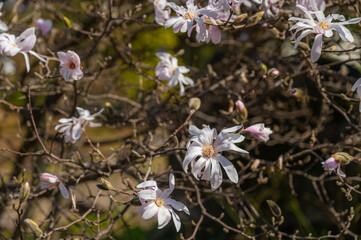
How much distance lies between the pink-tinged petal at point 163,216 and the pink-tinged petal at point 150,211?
1cm

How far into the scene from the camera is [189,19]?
1094 mm

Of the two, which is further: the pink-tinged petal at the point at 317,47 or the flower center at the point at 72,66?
the flower center at the point at 72,66

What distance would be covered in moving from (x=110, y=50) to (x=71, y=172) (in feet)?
3.72

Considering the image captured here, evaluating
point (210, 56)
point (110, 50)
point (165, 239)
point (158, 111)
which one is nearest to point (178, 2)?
point (158, 111)

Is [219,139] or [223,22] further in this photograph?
[223,22]

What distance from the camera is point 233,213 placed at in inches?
68.9

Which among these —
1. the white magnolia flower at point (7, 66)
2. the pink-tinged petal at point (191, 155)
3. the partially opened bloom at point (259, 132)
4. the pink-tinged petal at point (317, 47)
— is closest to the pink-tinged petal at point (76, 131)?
the pink-tinged petal at point (191, 155)

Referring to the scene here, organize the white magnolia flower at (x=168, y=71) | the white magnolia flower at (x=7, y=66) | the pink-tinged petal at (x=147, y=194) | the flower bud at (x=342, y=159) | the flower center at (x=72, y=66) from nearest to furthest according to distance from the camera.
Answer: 1. the pink-tinged petal at (x=147, y=194)
2. the flower bud at (x=342, y=159)
3. the flower center at (x=72, y=66)
4. the white magnolia flower at (x=168, y=71)
5. the white magnolia flower at (x=7, y=66)

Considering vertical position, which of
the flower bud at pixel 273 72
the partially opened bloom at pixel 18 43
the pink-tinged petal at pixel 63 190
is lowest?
the pink-tinged petal at pixel 63 190

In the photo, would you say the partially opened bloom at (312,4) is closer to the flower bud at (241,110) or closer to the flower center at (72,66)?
the flower bud at (241,110)

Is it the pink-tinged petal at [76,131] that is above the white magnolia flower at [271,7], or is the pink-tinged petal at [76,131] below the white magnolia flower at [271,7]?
below

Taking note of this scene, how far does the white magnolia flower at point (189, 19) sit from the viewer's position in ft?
3.44

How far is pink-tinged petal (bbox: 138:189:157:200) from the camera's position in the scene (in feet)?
3.05

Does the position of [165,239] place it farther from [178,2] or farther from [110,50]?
[178,2]
